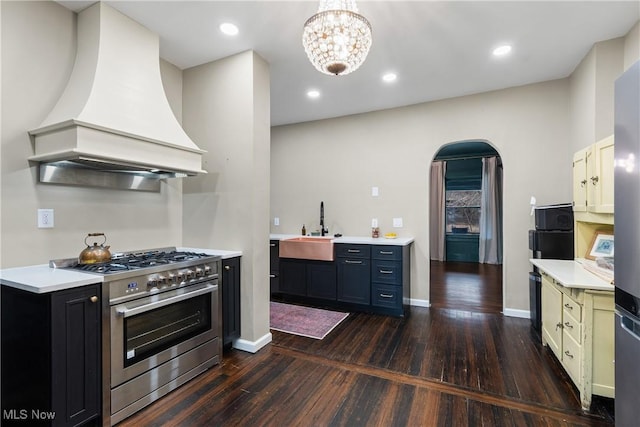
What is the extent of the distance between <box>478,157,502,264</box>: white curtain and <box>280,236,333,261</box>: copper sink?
4.93 meters

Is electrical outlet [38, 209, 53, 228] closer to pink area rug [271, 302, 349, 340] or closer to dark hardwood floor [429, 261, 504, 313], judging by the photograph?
pink area rug [271, 302, 349, 340]

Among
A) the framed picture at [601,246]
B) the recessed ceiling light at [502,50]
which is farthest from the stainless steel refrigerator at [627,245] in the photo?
the recessed ceiling light at [502,50]

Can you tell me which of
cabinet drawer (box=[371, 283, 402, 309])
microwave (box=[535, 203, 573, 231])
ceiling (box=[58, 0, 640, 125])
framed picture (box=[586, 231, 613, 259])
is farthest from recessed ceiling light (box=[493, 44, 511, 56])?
cabinet drawer (box=[371, 283, 402, 309])

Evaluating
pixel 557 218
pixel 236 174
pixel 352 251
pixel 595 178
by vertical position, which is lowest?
pixel 352 251

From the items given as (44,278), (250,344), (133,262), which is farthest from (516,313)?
(44,278)

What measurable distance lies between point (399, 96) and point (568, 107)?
6.14ft

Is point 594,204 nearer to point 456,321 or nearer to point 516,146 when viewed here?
point 516,146

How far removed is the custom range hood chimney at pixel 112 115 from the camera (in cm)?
189

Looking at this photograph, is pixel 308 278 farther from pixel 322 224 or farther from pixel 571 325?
pixel 571 325

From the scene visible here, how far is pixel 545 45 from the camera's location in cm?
267

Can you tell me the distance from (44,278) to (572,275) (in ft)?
11.5

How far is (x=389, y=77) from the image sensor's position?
3314 mm

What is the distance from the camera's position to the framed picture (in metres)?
2.47

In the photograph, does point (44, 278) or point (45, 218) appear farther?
point (45, 218)
